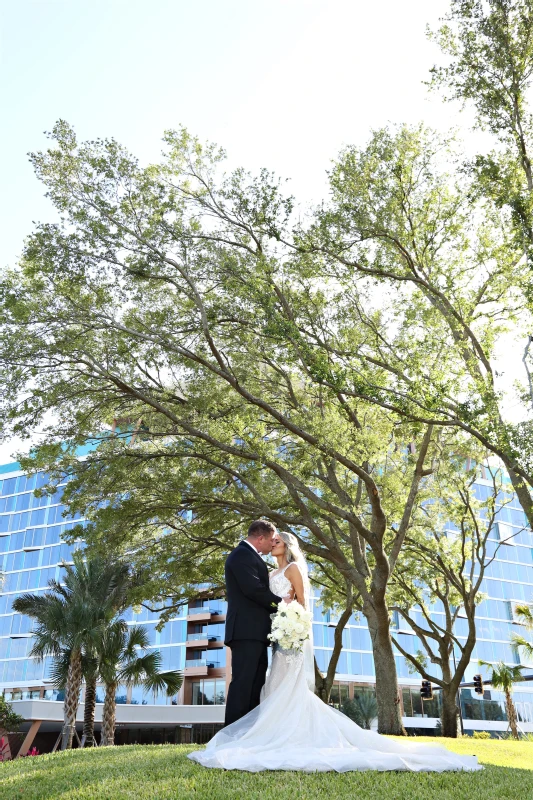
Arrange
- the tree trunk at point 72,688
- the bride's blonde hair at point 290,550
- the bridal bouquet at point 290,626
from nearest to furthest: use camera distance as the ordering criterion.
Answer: the bridal bouquet at point 290,626
the bride's blonde hair at point 290,550
the tree trunk at point 72,688

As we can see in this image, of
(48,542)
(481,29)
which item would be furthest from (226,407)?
(48,542)

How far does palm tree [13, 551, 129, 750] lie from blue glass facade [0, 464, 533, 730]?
2451cm

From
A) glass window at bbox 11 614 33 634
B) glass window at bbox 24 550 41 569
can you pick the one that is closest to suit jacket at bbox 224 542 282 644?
glass window at bbox 11 614 33 634

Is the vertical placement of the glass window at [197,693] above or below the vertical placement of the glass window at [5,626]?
below

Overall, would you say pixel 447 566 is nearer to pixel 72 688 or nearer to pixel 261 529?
pixel 72 688

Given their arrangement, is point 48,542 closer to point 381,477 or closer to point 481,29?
point 381,477

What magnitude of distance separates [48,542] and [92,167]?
2134 inches

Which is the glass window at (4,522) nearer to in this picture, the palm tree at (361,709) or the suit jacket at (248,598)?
the palm tree at (361,709)

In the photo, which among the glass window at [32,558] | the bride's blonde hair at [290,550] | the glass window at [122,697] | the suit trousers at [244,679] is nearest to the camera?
the suit trousers at [244,679]

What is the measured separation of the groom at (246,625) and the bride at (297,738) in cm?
20

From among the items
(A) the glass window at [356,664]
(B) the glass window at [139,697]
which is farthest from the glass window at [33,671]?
(A) the glass window at [356,664]

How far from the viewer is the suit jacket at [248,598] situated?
25.7ft

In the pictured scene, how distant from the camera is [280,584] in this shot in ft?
27.2

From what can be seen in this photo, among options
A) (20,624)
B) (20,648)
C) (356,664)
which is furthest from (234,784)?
(20,624)
